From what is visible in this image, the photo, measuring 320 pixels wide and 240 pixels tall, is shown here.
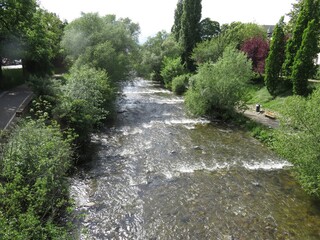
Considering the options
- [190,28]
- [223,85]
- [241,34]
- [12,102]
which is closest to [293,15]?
[241,34]

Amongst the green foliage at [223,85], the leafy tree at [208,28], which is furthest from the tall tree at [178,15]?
the green foliage at [223,85]

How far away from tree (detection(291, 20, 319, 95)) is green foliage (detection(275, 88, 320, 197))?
1226 cm

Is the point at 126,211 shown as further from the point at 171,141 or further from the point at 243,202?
the point at 171,141

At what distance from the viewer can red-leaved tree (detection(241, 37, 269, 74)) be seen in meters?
26.8

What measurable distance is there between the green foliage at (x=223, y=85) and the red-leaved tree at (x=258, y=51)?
7.27 meters

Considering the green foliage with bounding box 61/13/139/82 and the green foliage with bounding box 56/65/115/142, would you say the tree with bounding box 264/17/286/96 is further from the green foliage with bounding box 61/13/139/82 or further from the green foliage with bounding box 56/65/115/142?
the green foliage with bounding box 56/65/115/142

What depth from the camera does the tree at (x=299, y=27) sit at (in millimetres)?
21312

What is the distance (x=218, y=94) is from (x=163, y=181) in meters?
10.5

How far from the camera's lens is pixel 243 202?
10.2 m

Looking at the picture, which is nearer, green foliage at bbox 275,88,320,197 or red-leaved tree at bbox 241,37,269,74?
green foliage at bbox 275,88,320,197

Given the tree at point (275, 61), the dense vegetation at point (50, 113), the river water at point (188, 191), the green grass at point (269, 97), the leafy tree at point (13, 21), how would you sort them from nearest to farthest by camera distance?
the dense vegetation at point (50, 113), the river water at point (188, 191), the leafy tree at point (13, 21), the green grass at point (269, 97), the tree at point (275, 61)

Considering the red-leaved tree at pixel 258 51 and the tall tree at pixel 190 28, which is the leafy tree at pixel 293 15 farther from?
the tall tree at pixel 190 28

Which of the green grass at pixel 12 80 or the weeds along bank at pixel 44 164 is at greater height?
the green grass at pixel 12 80

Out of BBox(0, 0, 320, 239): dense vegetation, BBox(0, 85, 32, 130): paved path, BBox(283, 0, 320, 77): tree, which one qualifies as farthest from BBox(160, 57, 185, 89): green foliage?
BBox(0, 85, 32, 130): paved path
